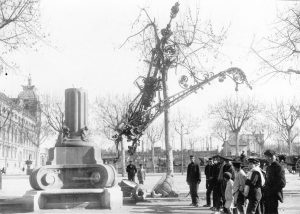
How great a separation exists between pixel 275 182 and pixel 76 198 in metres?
5.72

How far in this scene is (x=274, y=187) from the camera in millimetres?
10195

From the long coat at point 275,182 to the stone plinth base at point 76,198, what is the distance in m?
4.70

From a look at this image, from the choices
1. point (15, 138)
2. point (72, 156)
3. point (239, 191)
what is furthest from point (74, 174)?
point (15, 138)

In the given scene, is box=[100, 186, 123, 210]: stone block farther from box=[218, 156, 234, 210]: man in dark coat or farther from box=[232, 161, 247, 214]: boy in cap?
box=[232, 161, 247, 214]: boy in cap

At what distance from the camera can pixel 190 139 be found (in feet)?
331

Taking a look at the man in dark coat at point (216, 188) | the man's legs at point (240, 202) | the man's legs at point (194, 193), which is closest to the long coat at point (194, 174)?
the man's legs at point (194, 193)

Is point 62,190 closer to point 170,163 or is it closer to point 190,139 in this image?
point 170,163

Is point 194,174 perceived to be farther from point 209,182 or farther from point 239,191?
point 239,191

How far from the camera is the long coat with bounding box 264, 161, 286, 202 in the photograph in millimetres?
10148

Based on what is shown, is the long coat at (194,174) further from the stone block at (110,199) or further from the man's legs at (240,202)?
the man's legs at (240,202)

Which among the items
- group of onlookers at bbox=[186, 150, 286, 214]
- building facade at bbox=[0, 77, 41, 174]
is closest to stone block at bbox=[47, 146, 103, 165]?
group of onlookers at bbox=[186, 150, 286, 214]

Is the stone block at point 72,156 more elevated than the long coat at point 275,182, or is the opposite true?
the stone block at point 72,156

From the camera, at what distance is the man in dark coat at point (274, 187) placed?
10.1 m

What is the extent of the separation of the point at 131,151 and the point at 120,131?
124 centimetres
